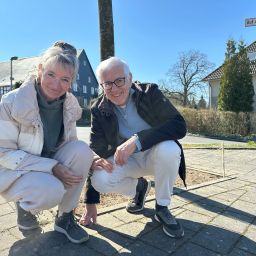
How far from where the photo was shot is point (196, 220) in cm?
325

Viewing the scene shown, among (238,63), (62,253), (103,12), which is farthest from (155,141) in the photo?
(238,63)

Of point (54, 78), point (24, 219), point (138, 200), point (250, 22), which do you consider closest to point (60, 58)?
point (54, 78)

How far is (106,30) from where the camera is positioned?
191 inches

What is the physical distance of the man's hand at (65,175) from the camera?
268 centimetres

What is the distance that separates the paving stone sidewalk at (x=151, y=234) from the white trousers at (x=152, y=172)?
0.98 feet

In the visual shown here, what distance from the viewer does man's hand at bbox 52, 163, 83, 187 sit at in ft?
8.80

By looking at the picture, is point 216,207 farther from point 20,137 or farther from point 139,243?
point 20,137

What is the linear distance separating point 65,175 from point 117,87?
93 centimetres

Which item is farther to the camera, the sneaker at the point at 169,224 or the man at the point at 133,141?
the man at the point at 133,141

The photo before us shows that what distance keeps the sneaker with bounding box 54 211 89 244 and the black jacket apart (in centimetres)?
31

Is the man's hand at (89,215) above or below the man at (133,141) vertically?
below

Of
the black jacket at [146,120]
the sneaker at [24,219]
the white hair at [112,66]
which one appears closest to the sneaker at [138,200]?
the black jacket at [146,120]

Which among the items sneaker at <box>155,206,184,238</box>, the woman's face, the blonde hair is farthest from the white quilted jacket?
sneaker at <box>155,206,184,238</box>

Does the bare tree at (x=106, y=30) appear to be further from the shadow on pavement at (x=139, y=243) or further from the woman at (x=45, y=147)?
the shadow on pavement at (x=139, y=243)
